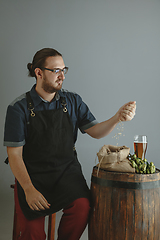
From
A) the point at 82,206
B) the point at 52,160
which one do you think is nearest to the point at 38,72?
the point at 52,160

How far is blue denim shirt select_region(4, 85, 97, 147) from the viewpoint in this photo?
1.65 m

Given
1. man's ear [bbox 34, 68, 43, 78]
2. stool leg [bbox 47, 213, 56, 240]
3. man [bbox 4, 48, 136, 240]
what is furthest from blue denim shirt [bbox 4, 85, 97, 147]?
stool leg [bbox 47, 213, 56, 240]

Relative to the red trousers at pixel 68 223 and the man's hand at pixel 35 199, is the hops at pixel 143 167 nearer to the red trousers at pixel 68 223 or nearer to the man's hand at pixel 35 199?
the red trousers at pixel 68 223

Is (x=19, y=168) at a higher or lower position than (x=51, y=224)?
higher

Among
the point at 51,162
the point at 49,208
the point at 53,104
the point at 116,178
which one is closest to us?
the point at 116,178

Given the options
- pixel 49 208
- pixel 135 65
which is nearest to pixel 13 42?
pixel 135 65

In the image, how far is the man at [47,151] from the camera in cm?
155

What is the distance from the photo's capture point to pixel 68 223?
1.60 metres

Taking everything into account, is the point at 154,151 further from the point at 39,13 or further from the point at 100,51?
the point at 39,13

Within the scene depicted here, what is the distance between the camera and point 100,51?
300 centimetres

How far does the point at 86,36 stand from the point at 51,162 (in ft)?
6.00

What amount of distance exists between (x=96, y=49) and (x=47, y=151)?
5.63ft

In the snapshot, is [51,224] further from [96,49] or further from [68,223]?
[96,49]

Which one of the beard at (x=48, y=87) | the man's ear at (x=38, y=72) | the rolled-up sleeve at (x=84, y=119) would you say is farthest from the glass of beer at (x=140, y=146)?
the man's ear at (x=38, y=72)
